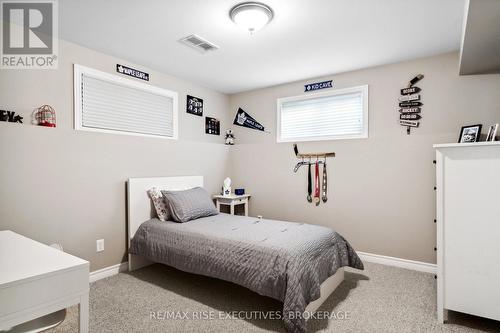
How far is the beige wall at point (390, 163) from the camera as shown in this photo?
9.65 feet

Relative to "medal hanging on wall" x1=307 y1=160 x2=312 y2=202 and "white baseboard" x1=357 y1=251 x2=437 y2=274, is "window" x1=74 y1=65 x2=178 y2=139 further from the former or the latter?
"white baseboard" x1=357 y1=251 x2=437 y2=274

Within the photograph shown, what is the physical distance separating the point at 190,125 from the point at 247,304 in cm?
258

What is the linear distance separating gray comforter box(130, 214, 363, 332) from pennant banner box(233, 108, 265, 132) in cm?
181

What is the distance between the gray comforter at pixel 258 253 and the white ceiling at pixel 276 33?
1842 mm

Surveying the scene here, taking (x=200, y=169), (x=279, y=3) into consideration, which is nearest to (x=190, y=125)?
(x=200, y=169)

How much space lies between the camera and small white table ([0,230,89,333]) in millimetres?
1042

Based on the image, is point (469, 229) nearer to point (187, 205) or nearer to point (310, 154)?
point (310, 154)

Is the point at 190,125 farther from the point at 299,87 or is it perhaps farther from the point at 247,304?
the point at 247,304

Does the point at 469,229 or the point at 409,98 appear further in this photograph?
the point at 409,98

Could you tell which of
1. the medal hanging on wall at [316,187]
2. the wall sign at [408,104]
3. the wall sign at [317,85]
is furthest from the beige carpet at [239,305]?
the wall sign at [317,85]

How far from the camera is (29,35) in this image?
2.47m

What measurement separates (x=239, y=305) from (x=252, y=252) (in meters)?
0.55

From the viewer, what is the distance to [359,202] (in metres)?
3.48

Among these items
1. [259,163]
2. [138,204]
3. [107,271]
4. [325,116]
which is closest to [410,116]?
[325,116]
